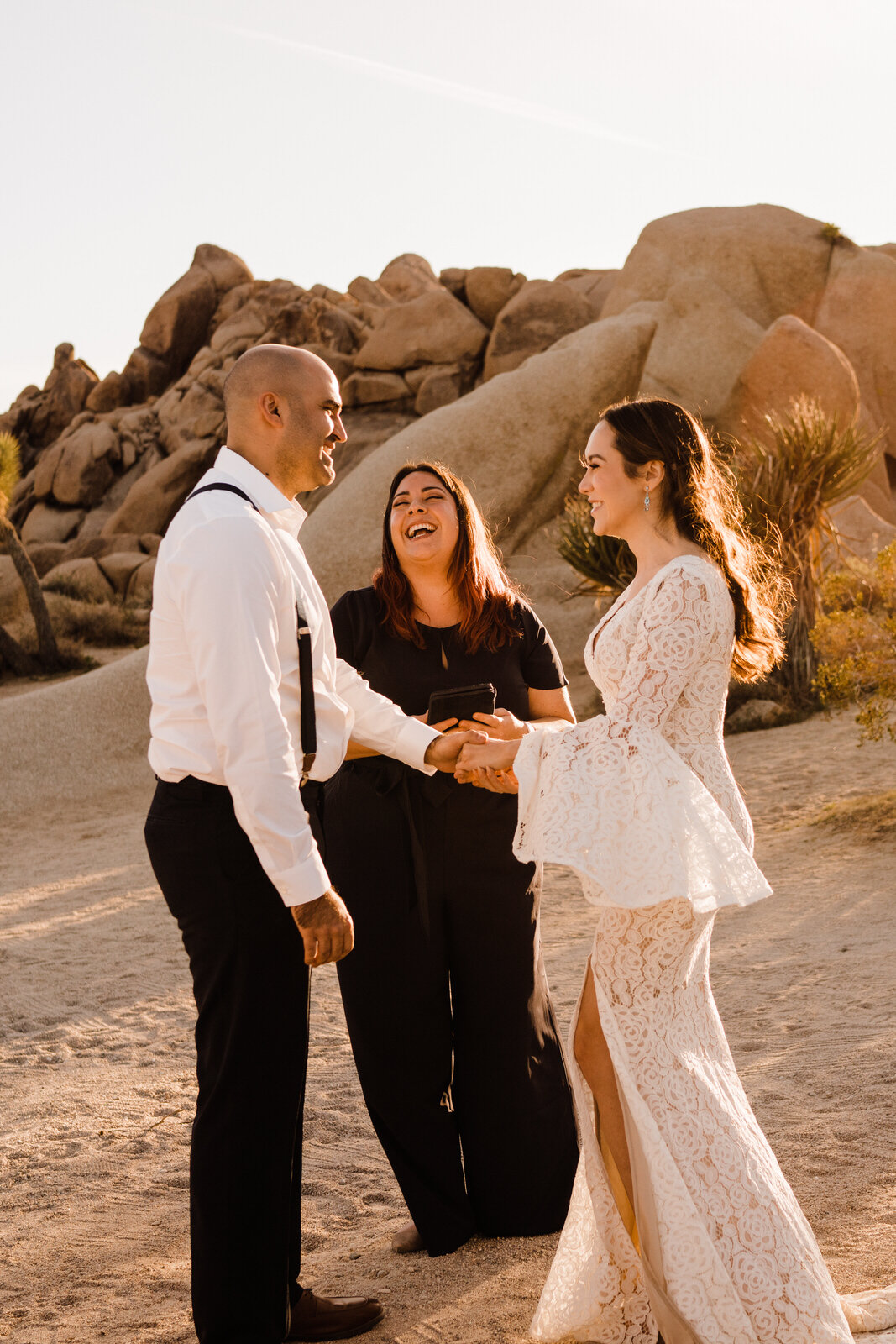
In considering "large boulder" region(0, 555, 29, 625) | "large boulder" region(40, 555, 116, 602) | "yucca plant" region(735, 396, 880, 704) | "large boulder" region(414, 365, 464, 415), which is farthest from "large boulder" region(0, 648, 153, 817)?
"large boulder" region(414, 365, 464, 415)

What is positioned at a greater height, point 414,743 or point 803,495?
point 803,495

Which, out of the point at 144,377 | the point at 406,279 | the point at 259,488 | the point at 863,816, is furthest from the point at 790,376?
the point at 144,377

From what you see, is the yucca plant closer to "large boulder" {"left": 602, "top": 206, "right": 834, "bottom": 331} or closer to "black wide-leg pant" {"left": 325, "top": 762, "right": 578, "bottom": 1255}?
"large boulder" {"left": 602, "top": 206, "right": 834, "bottom": 331}

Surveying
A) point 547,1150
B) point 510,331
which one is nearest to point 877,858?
point 547,1150

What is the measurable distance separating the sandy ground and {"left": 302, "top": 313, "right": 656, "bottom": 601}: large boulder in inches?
282

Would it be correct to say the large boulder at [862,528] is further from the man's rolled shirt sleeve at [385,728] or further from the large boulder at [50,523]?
the large boulder at [50,523]

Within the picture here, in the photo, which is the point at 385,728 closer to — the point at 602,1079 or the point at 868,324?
the point at 602,1079

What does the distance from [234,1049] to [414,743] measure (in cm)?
103

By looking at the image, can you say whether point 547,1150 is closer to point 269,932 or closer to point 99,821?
point 269,932

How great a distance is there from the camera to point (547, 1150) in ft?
10.9

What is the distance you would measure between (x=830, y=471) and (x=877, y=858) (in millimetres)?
4996

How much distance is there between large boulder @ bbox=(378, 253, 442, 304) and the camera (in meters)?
31.5

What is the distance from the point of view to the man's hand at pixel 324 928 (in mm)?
2332

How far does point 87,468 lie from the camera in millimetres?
28906
